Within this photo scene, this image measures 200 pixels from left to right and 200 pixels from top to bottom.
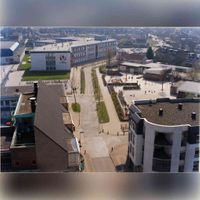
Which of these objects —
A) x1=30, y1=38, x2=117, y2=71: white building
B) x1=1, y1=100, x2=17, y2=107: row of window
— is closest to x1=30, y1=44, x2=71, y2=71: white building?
x1=30, y1=38, x2=117, y2=71: white building

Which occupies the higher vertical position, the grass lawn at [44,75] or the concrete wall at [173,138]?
the concrete wall at [173,138]

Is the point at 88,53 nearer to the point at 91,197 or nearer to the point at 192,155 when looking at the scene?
the point at 192,155

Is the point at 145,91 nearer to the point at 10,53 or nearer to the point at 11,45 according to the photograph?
the point at 10,53

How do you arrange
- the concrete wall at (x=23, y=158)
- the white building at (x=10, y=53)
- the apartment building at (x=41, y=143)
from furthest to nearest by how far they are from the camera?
the white building at (x=10, y=53) → the concrete wall at (x=23, y=158) → the apartment building at (x=41, y=143)

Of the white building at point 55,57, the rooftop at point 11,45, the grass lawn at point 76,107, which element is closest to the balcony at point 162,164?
the grass lawn at point 76,107

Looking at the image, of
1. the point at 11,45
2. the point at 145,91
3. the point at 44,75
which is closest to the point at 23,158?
the point at 145,91

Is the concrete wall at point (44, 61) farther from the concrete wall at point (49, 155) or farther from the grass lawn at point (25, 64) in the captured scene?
the concrete wall at point (49, 155)

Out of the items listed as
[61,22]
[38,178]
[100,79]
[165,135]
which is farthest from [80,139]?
[100,79]

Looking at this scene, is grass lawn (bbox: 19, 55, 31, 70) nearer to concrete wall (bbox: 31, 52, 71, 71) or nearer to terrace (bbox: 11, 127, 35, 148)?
concrete wall (bbox: 31, 52, 71, 71)
